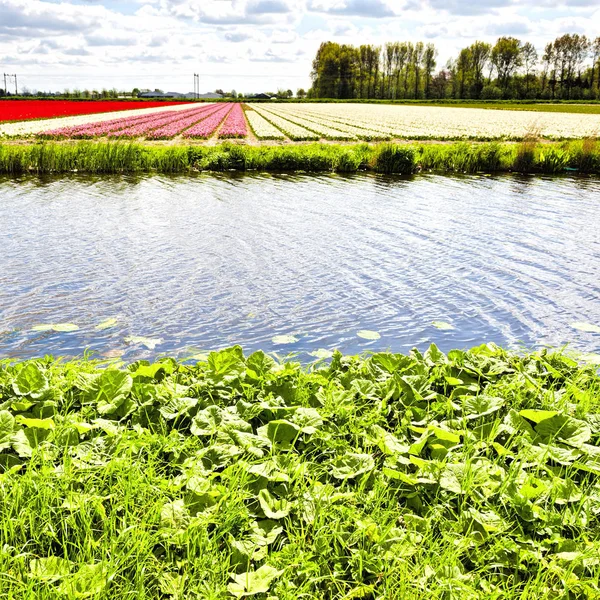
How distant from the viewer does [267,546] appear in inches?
111

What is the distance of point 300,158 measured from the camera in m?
21.7

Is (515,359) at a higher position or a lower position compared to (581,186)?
lower

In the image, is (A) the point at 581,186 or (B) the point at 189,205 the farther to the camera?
(A) the point at 581,186

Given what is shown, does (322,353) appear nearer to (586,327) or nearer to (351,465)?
(351,465)

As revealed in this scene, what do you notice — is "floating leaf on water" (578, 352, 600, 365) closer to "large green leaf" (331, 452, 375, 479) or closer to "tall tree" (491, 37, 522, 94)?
"large green leaf" (331, 452, 375, 479)

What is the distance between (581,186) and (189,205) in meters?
12.8

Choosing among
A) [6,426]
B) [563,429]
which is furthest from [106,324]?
Result: [563,429]

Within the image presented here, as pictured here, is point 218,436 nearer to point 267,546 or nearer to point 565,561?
point 267,546

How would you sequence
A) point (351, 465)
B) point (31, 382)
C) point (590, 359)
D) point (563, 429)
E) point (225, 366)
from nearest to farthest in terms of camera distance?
point (351, 465) < point (563, 429) < point (31, 382) < point (225, 366) < point (590, 359)

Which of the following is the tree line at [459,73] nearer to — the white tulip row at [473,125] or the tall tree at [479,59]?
the tall tree at [479,59]

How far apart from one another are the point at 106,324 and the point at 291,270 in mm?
3378

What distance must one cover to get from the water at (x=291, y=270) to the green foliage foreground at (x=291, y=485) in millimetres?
2191

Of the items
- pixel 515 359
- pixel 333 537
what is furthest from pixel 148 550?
pixel 515 359

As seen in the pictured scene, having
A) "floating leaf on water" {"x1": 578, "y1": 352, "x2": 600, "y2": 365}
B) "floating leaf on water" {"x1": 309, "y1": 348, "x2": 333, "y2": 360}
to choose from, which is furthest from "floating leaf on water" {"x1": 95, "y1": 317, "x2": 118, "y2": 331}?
"floating leaf on water" {"x1": 578, "y1": 352, "x2": 600, "y2": 365}
